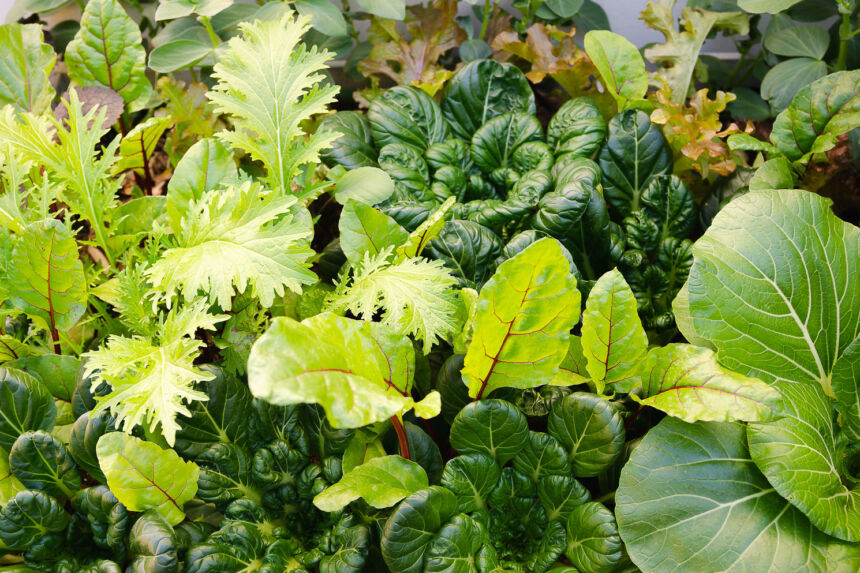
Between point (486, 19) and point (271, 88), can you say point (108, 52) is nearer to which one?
point (271, 88)

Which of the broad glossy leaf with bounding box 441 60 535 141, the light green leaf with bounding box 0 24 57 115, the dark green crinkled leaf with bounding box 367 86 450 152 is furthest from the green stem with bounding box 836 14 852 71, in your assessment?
the light green leaf with bounding box 0 24 57 115

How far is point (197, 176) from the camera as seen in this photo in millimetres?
799

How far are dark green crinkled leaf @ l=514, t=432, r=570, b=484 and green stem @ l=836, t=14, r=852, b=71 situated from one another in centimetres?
84

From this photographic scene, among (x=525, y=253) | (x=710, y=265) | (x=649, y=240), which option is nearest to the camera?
(x=525, y=253)

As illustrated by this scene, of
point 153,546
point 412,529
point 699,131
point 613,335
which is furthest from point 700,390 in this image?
point 153,546

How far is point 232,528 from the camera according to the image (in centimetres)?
69

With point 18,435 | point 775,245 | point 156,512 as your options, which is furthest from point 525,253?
point 18,435

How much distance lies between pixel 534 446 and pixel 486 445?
5 centimetres

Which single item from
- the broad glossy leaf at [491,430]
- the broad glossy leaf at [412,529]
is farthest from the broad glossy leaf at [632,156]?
the broad glossy leaf at [412,529]

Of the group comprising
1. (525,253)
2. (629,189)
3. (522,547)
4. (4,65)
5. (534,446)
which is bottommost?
(522,547)

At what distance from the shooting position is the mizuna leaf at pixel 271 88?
81 centimetres

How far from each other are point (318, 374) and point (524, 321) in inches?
9.2

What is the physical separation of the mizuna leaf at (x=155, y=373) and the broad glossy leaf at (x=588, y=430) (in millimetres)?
364

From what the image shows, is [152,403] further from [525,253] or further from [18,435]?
[525,253]
